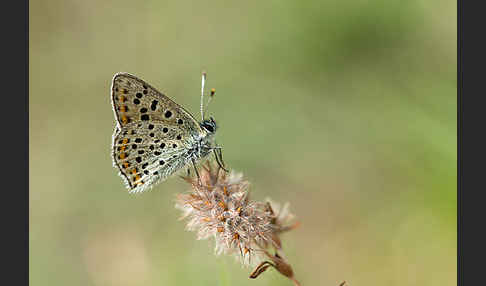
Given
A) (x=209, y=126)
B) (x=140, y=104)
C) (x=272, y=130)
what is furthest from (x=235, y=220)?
(x=272, y=130)

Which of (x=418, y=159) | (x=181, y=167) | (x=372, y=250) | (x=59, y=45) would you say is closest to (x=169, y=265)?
(x=181, y=167)

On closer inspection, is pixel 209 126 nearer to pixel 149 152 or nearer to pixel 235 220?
pixel 149 152

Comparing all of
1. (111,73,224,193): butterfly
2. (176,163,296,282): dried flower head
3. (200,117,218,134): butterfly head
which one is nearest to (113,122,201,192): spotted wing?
(111,73,224,193): butterfly

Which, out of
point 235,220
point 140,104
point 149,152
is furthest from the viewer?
point 149,152

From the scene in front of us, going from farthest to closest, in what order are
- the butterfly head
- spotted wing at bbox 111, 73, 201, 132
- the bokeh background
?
the bokeh background < the butterfly head < spotted wing at bbox 111, 73, 201, 132

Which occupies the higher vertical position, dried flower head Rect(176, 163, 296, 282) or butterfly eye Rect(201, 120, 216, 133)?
butterfly eye Rect(201, 120, 216, 133)

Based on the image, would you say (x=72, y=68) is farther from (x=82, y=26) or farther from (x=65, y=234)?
(x=65, y=234)

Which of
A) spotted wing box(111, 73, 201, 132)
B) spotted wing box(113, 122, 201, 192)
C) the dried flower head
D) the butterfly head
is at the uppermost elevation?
spotted wing box(111, 73, 201, 132)

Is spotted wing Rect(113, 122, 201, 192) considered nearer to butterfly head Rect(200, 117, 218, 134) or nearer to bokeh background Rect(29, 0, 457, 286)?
butterfly head Rect(200, 117, 218, 134)

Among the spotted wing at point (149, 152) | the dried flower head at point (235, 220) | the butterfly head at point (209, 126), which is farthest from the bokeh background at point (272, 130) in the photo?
the dried flower head at point (235, 220)
